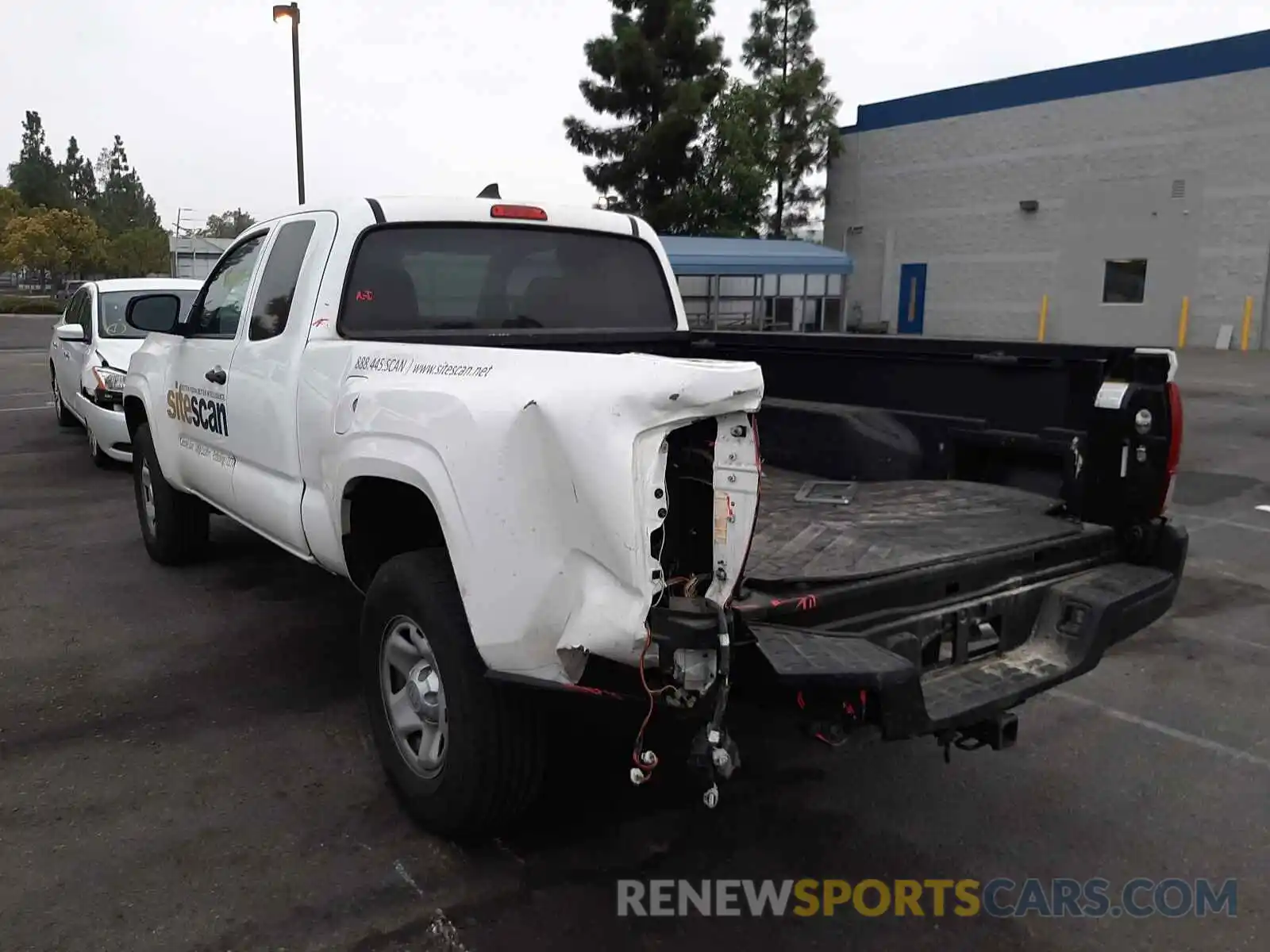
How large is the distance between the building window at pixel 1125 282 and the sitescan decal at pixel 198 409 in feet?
85.8

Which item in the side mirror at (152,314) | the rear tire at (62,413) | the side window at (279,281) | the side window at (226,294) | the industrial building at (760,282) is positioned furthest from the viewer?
the industrial building at (760,282)

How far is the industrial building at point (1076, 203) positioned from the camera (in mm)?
24875

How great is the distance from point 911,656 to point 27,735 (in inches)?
135

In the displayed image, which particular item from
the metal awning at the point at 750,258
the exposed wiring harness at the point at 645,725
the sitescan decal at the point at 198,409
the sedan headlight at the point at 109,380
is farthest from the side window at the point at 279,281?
the metal awning at the point at 750,258

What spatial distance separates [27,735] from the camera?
4148mm

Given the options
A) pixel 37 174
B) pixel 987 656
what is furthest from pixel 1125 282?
pixel 37 174

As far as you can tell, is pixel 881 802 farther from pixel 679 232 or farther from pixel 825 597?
pixel 679 232

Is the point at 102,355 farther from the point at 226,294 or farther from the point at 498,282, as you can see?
the point at 498,282

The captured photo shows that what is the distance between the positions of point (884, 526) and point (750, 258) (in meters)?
22.9

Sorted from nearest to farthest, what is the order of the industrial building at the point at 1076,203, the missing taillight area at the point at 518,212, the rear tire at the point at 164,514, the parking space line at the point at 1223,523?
Answer: the missing taillight area at the point at 518,212 < the rear tire at the point at 164,514 < the parking space line at the point at 1223,523 < the industrial building at the point at 1076,203

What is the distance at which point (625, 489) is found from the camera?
249cm

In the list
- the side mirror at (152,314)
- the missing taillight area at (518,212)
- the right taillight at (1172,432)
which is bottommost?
the right taillight at (1172,432)

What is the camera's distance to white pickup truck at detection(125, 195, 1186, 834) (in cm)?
257

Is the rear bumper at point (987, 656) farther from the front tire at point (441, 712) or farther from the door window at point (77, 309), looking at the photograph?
the door window at point (77, 309)
